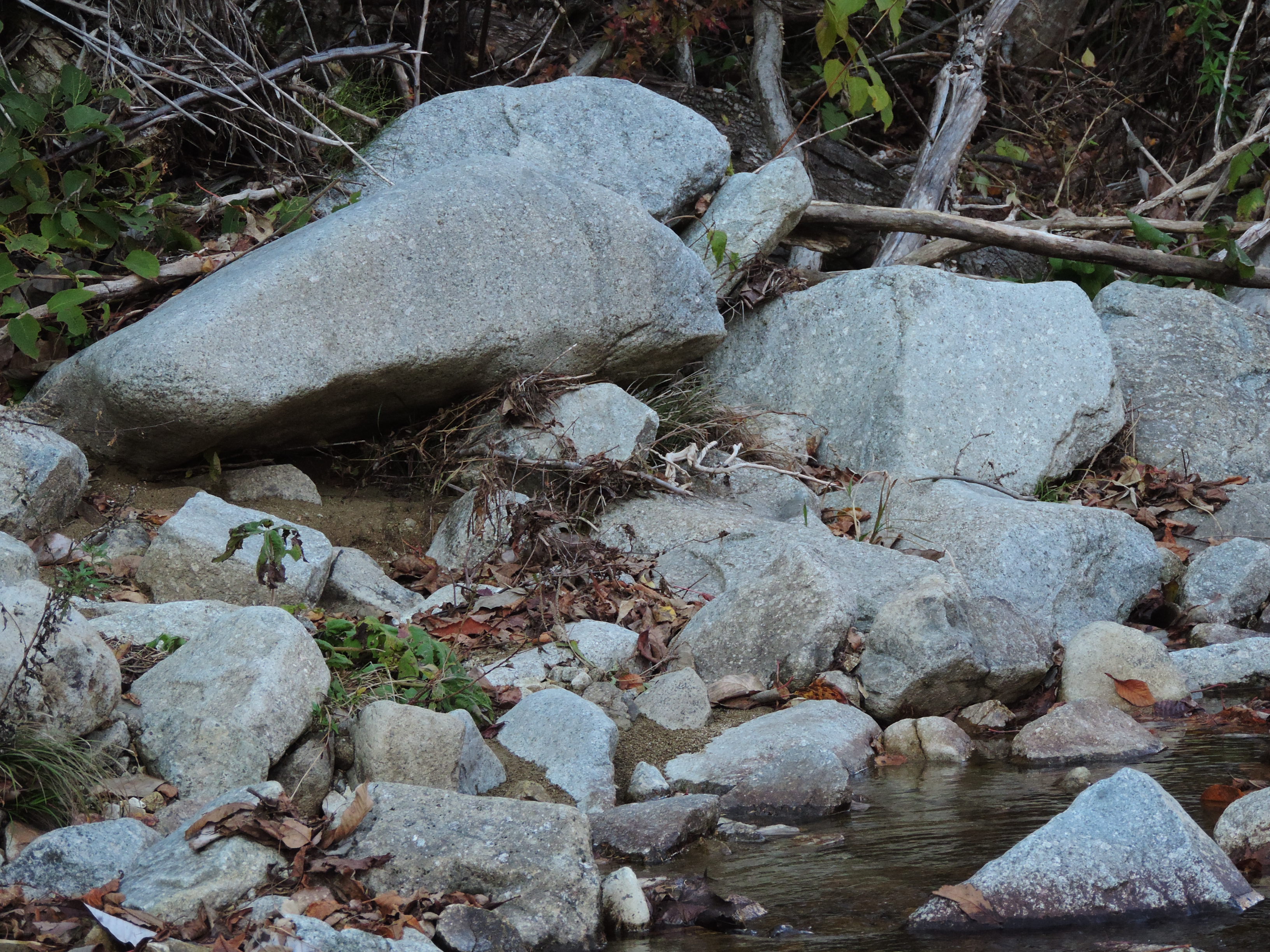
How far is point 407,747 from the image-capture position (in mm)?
3041

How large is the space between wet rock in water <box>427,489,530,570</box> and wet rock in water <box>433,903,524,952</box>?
2.21 m

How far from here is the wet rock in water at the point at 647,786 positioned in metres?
3.38

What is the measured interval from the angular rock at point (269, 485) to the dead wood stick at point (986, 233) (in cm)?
334

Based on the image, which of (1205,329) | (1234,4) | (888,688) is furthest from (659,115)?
(1234,4)

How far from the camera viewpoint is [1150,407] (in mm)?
6594

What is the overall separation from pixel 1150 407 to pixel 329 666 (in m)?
4.83

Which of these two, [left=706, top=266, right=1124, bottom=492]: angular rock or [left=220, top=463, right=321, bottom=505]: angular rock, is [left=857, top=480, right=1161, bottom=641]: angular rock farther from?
[left=220, top=463, right=321, bottom=505]: angular rock

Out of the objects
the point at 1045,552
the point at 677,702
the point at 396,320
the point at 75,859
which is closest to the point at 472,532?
the point at 396,320

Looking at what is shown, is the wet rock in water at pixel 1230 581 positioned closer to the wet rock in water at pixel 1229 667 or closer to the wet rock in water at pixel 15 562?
the wet rock in water at pixel 1229 667

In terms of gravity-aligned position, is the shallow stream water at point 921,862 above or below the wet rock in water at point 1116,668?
above

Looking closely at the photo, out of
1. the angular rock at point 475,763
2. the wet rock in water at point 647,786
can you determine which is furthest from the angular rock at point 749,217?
the angular rock at point 475,763

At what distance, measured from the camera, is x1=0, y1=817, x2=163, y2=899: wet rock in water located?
2.39m

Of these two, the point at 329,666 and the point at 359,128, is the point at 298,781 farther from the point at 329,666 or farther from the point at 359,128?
the point at 359,128

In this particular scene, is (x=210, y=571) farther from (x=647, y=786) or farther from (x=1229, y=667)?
(x=1229, y=667)
